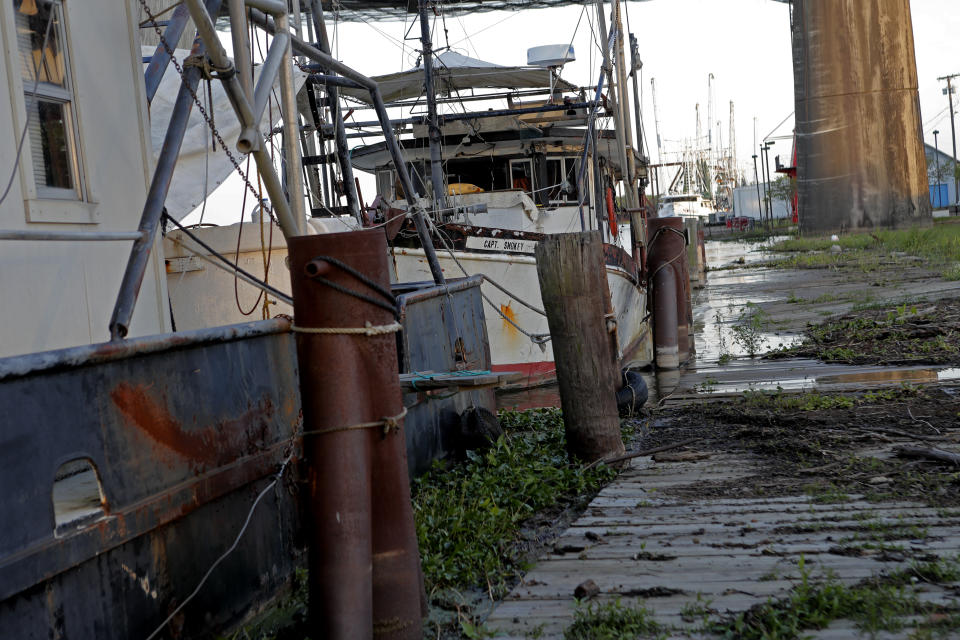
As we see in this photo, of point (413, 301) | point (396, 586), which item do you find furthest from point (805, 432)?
point (396, 586)

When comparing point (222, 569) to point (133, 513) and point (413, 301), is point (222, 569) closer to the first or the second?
point (133, 513)

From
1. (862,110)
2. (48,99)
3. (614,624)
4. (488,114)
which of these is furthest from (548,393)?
(862,110)

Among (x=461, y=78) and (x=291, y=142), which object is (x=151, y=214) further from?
(x=461, y=78)

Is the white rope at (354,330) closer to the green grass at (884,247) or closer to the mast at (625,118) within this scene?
the mast at (625,118)

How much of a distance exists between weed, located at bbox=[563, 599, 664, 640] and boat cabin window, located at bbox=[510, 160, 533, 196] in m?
12.0

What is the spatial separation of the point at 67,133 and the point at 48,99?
0.21 m

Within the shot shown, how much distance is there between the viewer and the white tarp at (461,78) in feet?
54.9

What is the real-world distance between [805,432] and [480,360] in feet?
10.7

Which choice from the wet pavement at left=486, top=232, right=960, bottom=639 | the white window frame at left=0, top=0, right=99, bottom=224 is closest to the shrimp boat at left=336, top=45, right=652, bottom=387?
the wet pavement at left=486, top=232, right=960, bottom=639

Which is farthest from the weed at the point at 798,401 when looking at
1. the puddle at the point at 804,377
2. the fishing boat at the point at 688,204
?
the fishing boat at the point at 688,204

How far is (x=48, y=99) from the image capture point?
5.08 metres

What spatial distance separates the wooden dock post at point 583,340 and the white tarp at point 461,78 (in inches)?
412

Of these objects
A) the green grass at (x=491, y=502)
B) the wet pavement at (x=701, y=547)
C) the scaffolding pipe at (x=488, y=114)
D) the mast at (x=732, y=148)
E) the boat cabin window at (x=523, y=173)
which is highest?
the mast at (x=732, y=148)

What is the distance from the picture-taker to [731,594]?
11.9ft
